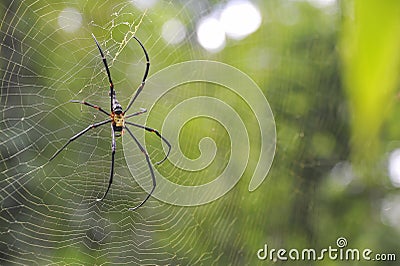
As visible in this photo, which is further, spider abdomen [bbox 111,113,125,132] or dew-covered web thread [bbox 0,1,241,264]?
dew-covered web thread [bbox 0,1,241,264]

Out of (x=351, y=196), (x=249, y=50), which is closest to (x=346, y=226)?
(x=351, y=196)

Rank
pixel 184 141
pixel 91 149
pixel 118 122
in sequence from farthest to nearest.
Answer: pixel 184 141 → pixel 91 149 → pixel 118 122

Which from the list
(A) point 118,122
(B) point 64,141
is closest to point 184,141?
(B) point 64,141

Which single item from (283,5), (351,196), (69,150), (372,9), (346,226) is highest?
(283,5)

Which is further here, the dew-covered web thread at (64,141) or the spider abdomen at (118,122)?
the dew-covered web thread at (64,141)

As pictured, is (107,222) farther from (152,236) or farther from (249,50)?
(249,50)

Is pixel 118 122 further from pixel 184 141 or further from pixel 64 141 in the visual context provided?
pixel 184 141
